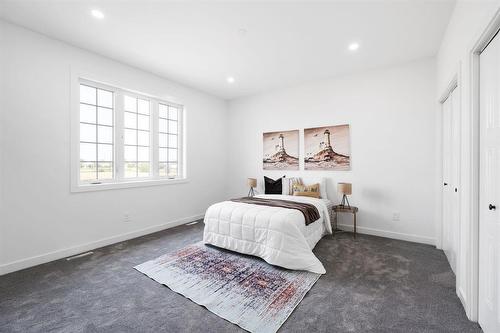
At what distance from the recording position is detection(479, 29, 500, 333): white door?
1.44m

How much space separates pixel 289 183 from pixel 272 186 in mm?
478

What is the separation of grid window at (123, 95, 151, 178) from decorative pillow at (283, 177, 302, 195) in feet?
8.41

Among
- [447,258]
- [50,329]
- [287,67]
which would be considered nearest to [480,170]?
[447,258]

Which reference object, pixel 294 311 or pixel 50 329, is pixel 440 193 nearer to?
pixel 294 311

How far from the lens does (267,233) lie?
2738 millimetres

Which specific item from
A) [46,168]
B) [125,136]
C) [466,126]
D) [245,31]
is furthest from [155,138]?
[466,126]

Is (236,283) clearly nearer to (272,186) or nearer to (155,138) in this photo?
(272,186)

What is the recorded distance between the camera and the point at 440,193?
317cm

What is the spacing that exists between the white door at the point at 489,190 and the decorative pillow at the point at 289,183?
2867mm

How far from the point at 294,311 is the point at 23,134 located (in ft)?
11.4

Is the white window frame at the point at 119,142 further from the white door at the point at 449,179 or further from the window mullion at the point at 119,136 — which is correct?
the white door at the point at 449,179

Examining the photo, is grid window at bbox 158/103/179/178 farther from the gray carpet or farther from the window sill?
the gray carpet

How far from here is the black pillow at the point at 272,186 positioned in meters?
4.70

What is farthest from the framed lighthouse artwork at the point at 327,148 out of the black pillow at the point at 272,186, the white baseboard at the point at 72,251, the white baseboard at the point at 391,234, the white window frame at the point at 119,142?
the white baseboard at the point at 72,251
